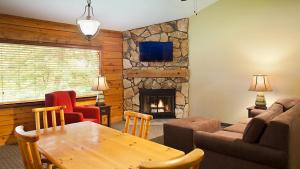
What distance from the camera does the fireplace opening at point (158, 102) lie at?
19.8 ft

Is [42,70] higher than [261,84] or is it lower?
higher

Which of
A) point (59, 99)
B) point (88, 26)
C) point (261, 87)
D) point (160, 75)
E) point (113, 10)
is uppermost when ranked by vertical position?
point (113, 10)

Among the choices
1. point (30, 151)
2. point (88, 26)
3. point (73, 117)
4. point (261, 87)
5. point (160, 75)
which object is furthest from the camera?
point (160, 75)

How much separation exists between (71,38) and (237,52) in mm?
3648

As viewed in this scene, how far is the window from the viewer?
14.1 ft

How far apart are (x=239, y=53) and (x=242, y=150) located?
324cm

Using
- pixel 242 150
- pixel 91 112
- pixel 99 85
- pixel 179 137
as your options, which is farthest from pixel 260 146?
pixel 99 85

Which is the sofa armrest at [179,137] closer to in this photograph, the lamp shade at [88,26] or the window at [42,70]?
the lamp shade at [88,26]

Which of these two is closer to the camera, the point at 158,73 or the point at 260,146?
the point at 260,146

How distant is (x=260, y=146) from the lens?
2373 millimetres

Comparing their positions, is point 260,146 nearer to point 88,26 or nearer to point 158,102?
point 88,26

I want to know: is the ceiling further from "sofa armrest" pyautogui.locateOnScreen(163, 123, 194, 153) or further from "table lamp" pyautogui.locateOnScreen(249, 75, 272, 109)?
"sofa armrest" pyautogui.locateOnScreen(163, 123, 194, 153)

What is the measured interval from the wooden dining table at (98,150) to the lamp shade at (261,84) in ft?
10.8

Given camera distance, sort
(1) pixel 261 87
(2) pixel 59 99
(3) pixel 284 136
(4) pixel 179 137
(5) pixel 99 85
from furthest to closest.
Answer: (5) pixel 99 85 < (1) pixel 261 87 < (2) pixel 59 99 < (4) pixel 179 137 < (3) pixel 284 136
